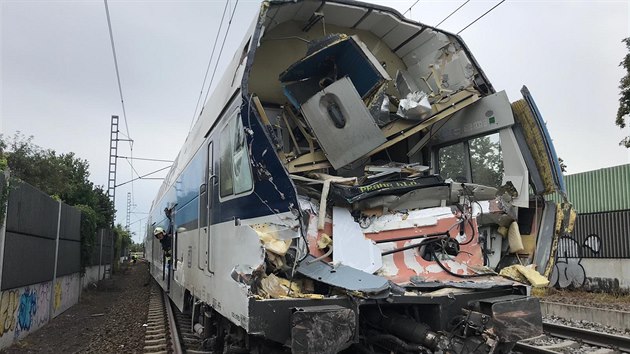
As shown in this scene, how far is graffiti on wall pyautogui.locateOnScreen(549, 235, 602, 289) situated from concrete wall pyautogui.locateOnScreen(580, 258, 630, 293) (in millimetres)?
281

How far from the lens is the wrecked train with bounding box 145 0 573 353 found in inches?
154

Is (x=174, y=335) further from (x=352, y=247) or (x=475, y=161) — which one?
(x=475, y=161)

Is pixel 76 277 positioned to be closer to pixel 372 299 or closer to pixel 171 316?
pixel 171 316

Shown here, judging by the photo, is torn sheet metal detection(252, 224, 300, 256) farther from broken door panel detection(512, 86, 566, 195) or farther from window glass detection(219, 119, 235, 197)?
broken door panel detection(512, 86, 566, 195)

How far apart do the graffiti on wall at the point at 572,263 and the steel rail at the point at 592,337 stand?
22.5 ft

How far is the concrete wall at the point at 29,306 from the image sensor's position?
841cm

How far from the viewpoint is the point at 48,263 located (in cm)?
1168

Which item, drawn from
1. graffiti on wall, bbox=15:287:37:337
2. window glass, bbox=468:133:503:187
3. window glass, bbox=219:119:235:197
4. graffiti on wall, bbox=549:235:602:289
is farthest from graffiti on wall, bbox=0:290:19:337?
graffiti on wall, bbox=549:235:602:289

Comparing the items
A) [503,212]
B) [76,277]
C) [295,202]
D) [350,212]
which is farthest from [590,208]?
[76,277]

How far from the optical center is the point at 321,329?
137 inches

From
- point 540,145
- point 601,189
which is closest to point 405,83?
point 540,145

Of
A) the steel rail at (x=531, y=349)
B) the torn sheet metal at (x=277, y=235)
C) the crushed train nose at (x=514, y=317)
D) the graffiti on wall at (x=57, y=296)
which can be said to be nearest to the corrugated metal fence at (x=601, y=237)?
the steel rail at (x=531, y=349)

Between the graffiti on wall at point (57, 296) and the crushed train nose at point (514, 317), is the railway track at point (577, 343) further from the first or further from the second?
the graffiti on wall at point (57, 296)

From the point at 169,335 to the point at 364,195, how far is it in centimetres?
632
